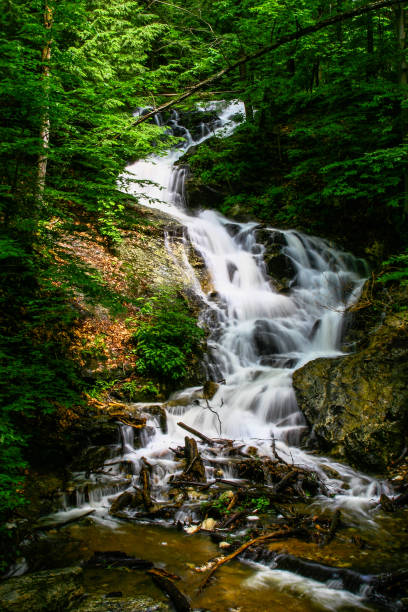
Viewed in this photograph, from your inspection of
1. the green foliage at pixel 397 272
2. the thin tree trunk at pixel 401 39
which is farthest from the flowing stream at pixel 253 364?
the thin tree trunk at pixel 401 39

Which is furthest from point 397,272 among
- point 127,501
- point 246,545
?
point 127,501

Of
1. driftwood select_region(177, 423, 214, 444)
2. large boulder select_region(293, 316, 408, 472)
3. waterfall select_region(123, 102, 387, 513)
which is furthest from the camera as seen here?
waterfall select_region(123, 102, 387, 513)

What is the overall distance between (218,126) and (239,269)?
10708 mm

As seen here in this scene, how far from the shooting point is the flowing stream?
434 cm

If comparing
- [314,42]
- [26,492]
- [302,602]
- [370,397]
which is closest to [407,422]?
[370,397]

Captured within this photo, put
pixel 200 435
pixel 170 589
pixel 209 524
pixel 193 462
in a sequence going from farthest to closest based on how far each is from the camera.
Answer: pixel 200 435 < pixel 193 462 < pixel 209 524 < pixel 170 589

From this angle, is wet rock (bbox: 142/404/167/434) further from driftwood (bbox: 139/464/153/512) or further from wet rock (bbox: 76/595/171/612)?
wet rock (bbox: 76/595/171/612)

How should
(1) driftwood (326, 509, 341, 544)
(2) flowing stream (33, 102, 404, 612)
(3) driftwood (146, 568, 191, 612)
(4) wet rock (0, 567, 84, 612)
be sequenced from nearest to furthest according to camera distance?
(4) wet rock (0, 567, 84, 612), (3) driftwood (146, 568, 191, 612), (1) driftwood (326, 509, 341, 544), (2) flowing stream (33, 102, 404, 612)

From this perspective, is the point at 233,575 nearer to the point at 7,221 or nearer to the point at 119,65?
the point at 7,221

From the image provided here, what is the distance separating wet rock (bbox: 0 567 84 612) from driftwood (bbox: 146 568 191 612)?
25.7 inches

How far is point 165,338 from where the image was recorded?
802cm

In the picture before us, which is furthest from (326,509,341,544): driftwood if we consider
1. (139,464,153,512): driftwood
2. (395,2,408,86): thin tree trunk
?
(395,2,408,86): thin tree trunk

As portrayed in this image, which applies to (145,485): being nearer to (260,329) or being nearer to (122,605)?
(122,605)

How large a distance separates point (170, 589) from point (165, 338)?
17.4ft
